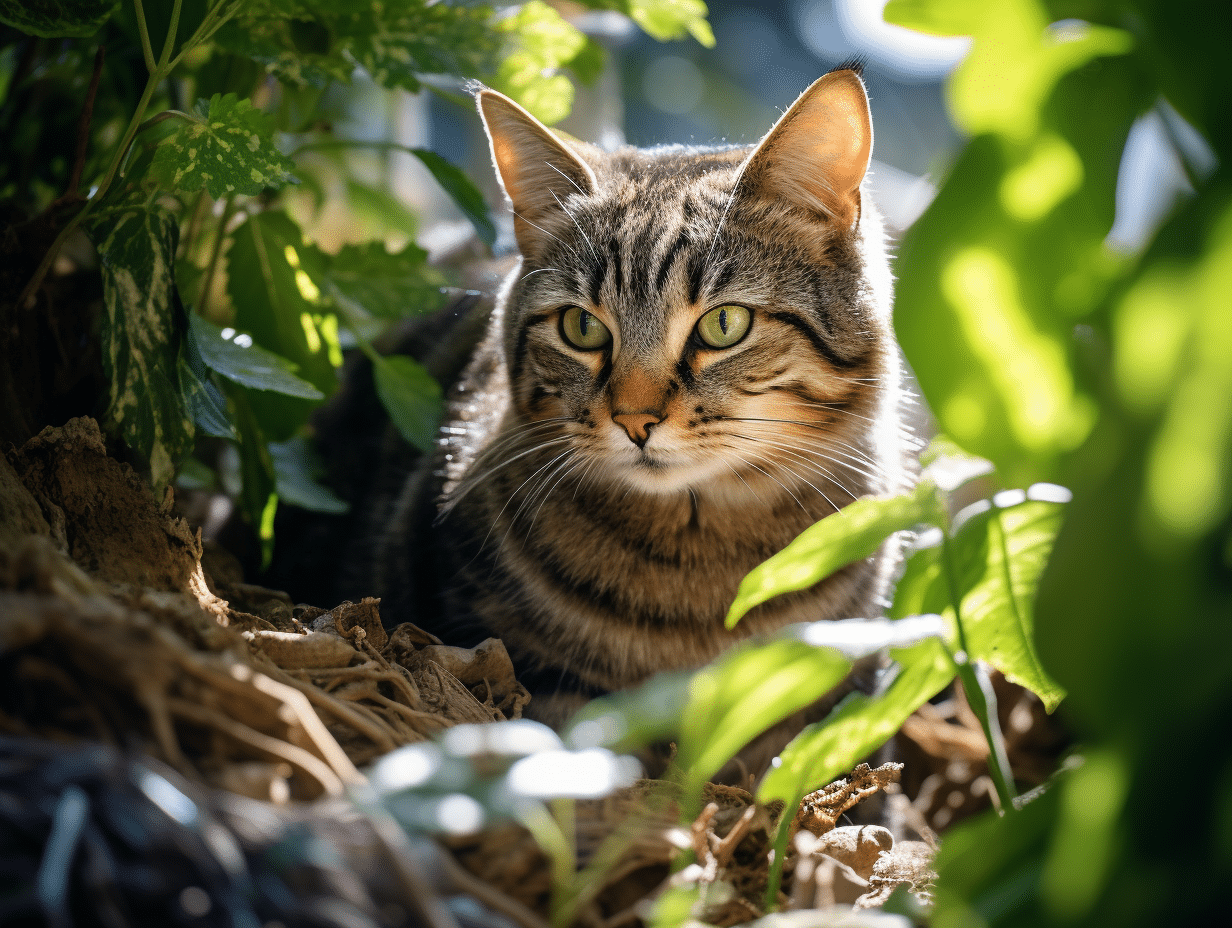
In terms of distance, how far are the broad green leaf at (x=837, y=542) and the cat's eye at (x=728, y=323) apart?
0.63 metres

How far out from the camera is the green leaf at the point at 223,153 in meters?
0.94

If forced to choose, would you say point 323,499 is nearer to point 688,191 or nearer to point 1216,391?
point 688,191

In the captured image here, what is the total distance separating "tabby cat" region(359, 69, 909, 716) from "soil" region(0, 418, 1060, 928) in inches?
16.6

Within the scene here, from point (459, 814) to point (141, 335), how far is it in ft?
2.46

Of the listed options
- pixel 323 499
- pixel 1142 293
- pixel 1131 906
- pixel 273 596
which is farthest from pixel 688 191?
pixel 1131 906

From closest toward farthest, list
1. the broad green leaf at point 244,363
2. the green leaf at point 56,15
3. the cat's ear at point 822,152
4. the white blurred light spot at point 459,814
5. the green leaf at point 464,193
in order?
the white blurred light spot at point 459,814 → the green leaf at point 56,15 → the broad green leaf at point 244,363 → the cat's ear at point 822,152 → the green leaf at point 464,193

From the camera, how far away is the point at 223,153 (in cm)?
95

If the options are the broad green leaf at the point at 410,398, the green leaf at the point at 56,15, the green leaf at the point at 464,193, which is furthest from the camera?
the broad green leaf at the point at 410,398

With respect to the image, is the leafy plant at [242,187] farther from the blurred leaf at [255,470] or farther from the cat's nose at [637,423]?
the cat's nose at [637,423]

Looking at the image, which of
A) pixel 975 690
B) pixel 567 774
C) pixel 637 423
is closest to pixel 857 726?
pixel 975 690

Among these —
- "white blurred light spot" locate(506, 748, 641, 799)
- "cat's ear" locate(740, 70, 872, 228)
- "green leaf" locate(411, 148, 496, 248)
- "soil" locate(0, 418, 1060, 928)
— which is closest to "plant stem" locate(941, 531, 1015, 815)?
"soil" locate(0, 418, 1060, 928)

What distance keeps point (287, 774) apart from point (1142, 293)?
2.00ft

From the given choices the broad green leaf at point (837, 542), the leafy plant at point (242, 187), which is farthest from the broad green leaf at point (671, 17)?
the broad green leaf at point (837, 542)

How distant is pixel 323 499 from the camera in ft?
4.62
